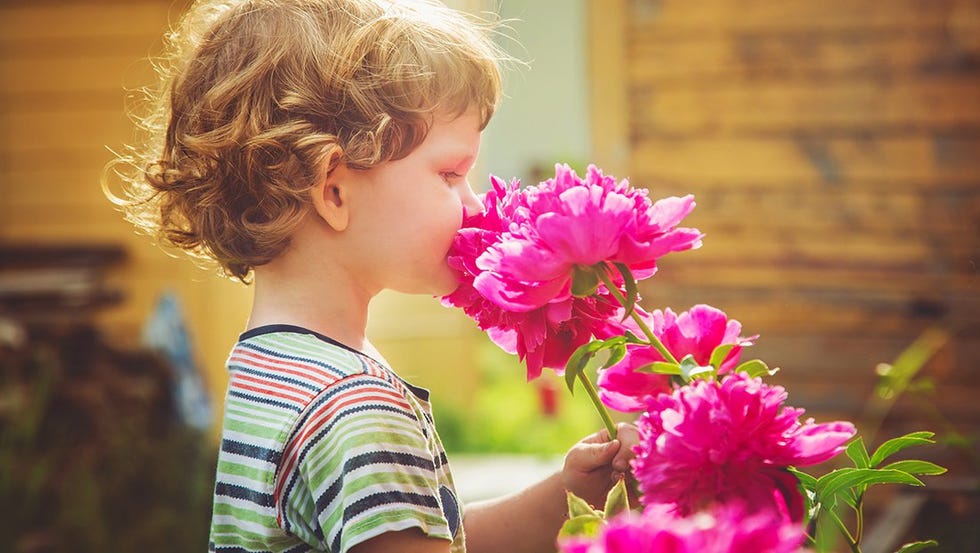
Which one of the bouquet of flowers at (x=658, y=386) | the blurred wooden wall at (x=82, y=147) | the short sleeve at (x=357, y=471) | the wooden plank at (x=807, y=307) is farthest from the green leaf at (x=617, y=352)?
the blurred wooden wall at (x=82, y=147)

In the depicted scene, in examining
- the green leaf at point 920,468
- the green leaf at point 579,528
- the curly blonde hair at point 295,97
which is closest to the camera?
the green leaf at point 579,528

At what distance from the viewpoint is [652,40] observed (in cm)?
391

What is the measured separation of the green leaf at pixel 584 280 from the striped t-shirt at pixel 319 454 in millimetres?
268

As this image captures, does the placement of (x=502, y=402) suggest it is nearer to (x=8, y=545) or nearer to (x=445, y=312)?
(x=445, y=312)

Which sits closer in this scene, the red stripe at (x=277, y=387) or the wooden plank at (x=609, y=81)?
the red stripe at (x=277, y=387)

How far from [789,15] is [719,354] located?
10.3 ft

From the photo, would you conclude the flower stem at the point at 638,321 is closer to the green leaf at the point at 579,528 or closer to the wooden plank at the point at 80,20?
the green leaf at the point at 579,528

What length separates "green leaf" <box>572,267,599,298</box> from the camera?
2.75ft

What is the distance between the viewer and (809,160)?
3.79 meters

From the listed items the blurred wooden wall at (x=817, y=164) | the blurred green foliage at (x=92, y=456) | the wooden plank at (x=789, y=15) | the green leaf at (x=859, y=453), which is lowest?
the blurred green foliage at (x=92, y=456)

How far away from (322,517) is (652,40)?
3.18 m

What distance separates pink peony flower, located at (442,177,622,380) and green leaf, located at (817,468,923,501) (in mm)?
227

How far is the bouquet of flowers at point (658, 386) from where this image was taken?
723mm

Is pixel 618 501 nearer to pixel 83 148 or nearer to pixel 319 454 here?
pixel 319 454
